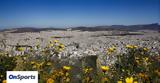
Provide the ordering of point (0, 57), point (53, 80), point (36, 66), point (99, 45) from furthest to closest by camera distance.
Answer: point (99, 45) → point (0, 57) → point (36, 66) → point (53, 80)

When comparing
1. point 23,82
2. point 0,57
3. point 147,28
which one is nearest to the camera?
point 23,82

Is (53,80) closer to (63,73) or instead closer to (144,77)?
(63,73)

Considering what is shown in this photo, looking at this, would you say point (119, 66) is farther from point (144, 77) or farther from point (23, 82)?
point (23, 82)

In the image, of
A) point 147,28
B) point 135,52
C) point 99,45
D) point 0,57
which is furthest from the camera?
point 147,28

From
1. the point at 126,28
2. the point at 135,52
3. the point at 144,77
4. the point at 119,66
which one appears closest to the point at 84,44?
the point at 135,52

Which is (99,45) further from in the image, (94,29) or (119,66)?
(94,29)

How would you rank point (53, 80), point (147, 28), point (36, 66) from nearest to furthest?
point (53, 80)
point (36, 66)
point (147, 28)

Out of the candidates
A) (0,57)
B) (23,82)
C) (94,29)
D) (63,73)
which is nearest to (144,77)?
(63,73)

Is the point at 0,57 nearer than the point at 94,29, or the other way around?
the point at 0,57

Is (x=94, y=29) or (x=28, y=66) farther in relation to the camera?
(x=94, y=29)
